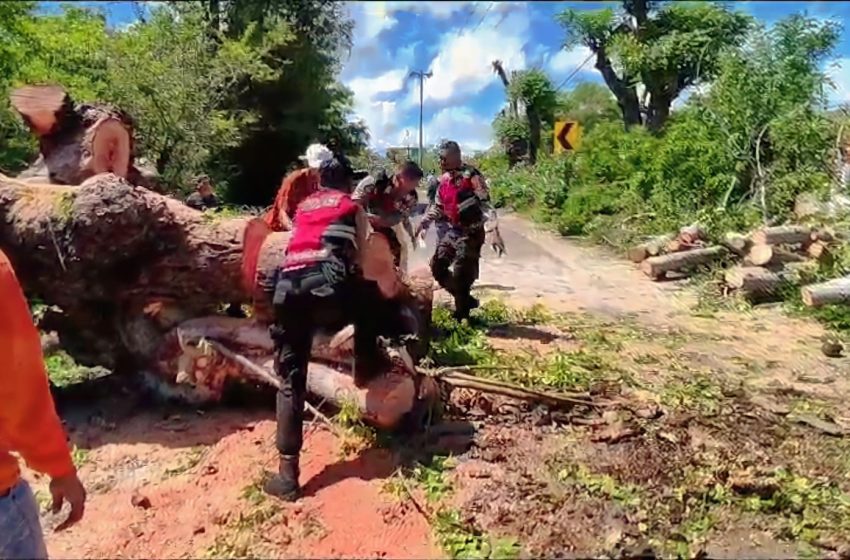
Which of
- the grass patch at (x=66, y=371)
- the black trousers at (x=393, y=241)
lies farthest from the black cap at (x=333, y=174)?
the grass patch at (x=66, y=371)

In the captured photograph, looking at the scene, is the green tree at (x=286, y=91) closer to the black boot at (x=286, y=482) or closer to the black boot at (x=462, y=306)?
the black boot at (x=462, y=306)

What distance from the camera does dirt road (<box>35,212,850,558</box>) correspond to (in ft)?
12.4

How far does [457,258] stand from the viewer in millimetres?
7273

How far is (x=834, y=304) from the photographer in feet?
28.1

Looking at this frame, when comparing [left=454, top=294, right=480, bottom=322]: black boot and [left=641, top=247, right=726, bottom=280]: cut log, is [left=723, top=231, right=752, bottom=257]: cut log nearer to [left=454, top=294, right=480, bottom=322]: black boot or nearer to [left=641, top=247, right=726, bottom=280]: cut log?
[left=641, top=247, right=726, bottom=280]: cut log

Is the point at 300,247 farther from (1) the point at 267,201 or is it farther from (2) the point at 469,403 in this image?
(1) the point at 267,201

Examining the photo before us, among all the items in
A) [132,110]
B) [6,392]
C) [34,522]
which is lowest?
[34,522]

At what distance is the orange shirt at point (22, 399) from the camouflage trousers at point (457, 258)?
5.13 meters

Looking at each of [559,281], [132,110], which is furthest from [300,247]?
[132,110]

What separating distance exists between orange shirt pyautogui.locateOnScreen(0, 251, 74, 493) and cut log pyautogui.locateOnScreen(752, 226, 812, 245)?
9.66 metres

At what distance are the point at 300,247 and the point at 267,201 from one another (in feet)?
19.7

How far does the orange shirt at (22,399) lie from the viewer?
7.07 ft

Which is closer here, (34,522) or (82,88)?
(34,522)

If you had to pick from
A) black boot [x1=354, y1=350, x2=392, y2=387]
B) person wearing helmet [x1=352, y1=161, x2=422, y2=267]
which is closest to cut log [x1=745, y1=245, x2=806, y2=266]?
person wearing helmet [x1=352, y1=161, x2=422, y2=267]
